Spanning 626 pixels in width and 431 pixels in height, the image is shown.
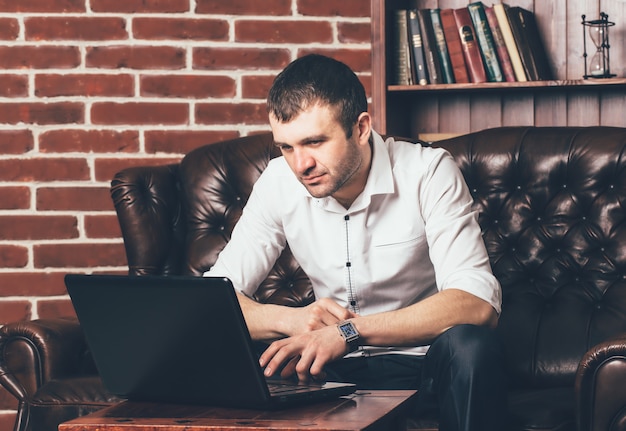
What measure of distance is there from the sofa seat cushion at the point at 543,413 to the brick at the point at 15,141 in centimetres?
173

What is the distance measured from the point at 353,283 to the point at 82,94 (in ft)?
4.13

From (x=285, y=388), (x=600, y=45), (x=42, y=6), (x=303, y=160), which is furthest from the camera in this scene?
(x=42, y=6)

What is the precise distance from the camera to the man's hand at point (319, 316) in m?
1.78

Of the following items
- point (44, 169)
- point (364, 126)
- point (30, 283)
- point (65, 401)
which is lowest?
point (65, 401)

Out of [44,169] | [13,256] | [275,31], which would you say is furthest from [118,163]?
[275,31]

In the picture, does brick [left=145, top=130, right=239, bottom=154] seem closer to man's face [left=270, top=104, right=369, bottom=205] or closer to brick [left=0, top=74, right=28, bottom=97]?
brick [left=0, top=74, right=28, bottom=97]

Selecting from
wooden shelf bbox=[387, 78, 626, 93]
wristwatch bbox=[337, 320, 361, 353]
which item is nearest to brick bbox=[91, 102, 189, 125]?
wooden shelf bbox=[387, 78, 626, 93]

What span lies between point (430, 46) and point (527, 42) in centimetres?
30

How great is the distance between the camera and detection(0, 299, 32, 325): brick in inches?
115

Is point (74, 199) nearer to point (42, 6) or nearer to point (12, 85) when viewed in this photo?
point (12, 85)

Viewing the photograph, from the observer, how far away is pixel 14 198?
114 inches

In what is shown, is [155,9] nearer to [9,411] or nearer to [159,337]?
[9,411]

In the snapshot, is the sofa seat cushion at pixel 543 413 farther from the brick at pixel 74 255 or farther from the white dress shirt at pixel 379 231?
the brick at pixel 74 255

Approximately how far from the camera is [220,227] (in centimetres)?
260
